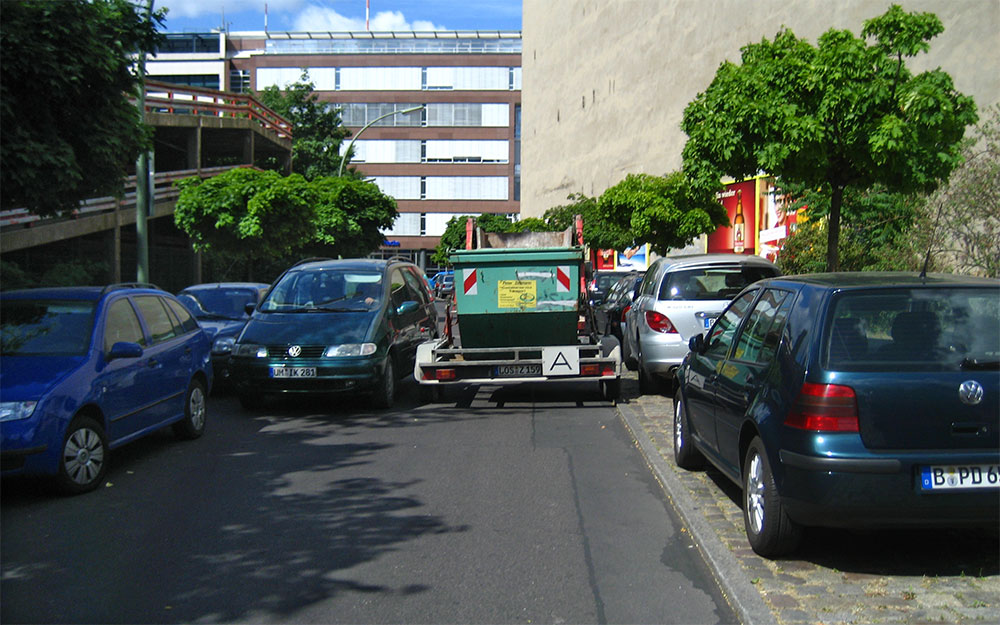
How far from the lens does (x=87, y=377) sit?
283 inches

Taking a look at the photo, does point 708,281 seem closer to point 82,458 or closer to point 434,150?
point 82,458

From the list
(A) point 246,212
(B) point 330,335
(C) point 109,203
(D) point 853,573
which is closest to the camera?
(D) point 853,573

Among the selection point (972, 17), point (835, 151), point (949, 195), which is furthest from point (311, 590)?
point (972, 17)

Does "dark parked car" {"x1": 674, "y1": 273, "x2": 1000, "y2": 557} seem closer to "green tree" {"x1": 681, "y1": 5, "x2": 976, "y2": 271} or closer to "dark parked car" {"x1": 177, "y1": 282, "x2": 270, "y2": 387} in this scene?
"green tree" {"x1": 681, "y1": 5, "x2": 976, "y2": 271}

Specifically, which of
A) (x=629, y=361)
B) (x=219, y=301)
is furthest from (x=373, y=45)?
(x=629, y=361)

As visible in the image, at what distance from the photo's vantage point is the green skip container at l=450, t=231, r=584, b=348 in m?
11.5

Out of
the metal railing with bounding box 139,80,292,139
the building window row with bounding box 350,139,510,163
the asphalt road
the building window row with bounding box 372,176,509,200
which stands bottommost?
the asphalt road

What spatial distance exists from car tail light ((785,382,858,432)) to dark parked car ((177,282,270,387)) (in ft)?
30.1

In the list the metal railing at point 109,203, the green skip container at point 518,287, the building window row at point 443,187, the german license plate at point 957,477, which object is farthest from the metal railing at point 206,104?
the building window row at point 443,187

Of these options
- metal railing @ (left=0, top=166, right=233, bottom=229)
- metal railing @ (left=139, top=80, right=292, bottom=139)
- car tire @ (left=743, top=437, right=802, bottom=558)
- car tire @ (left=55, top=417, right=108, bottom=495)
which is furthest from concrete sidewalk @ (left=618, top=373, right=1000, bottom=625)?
metal railing @ (left=139, top=80, right=292, bottom=139)

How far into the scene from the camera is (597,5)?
156 ft

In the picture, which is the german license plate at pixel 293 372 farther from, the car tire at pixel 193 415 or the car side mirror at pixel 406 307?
the car side mirror at pixel 406 307

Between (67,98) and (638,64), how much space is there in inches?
1336

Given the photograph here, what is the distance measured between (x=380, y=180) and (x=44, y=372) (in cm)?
6601
